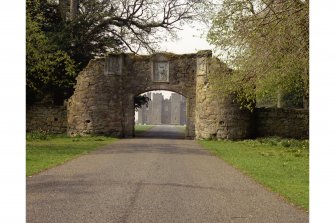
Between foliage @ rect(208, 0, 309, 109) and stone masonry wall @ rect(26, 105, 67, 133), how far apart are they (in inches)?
502

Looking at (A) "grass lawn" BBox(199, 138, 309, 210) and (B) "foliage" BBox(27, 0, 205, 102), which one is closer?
(A) "grass lawn" BBox(199, 138, 309, 210)

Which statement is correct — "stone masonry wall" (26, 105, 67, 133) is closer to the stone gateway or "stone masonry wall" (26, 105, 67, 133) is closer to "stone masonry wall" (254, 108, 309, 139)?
the stone gateway

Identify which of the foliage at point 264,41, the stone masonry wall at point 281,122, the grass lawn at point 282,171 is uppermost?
the foliage at point 264,41

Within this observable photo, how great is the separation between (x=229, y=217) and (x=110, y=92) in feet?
69.2

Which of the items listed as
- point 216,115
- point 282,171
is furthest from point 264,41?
point 216,115

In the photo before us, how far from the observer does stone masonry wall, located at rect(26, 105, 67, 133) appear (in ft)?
95.8

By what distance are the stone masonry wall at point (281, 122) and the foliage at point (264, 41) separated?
7.44 metres

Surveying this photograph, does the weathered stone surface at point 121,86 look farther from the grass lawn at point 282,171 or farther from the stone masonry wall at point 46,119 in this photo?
the grass lawn at point 282,171

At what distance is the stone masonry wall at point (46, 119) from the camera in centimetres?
2919

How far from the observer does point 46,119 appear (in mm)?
29281

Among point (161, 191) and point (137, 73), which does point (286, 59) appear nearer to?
point (161, 191)

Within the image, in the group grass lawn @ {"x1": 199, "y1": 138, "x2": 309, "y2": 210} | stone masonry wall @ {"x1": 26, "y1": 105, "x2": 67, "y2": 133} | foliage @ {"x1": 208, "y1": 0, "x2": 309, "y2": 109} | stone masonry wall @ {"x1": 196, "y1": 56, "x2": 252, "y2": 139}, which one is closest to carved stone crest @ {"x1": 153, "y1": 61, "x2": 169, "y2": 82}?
stone masonry wall @ {"x1": 196, "y1": 56, "x2": 252, "y2": 139}

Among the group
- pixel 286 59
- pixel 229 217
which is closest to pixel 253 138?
pixel 286 59

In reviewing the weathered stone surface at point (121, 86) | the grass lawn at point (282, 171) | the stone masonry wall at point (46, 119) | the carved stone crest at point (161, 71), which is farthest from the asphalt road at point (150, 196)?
the stone masonry wall at point (46, 119)
